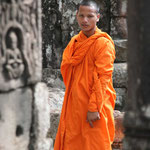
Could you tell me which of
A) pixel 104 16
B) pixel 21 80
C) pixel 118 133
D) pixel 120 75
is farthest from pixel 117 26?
pixel 21 80

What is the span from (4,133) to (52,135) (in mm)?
2612

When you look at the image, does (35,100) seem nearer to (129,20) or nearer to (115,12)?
(129,20)

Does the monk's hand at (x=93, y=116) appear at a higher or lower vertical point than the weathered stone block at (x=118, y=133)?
higher

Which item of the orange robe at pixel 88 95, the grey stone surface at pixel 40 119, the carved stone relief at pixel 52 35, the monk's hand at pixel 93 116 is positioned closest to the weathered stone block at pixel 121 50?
the carved stone relief at pixel 52 35

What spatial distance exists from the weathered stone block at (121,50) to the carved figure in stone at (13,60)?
4.32 metres

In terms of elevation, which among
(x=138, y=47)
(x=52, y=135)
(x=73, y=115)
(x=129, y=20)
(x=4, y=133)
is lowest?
(x=52, y=135)

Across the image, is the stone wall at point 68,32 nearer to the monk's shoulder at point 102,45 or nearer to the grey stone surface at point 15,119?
the monk's shoulder at point 102,45

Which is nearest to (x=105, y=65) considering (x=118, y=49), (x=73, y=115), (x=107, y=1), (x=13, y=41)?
(x=73, y=115)

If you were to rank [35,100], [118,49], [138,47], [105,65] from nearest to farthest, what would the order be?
1. [138,47]
2. [35,100]
3. [105,65]
4. [118,49]

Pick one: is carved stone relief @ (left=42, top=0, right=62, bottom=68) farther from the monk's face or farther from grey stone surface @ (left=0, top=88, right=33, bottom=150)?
grey stone surface @ (left=0, top=88, right=33, bottom=150)

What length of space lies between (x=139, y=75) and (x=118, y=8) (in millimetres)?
4765

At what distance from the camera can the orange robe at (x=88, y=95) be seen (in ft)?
12.4

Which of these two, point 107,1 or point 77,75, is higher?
point 107,1

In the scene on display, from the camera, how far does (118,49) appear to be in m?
6.61
